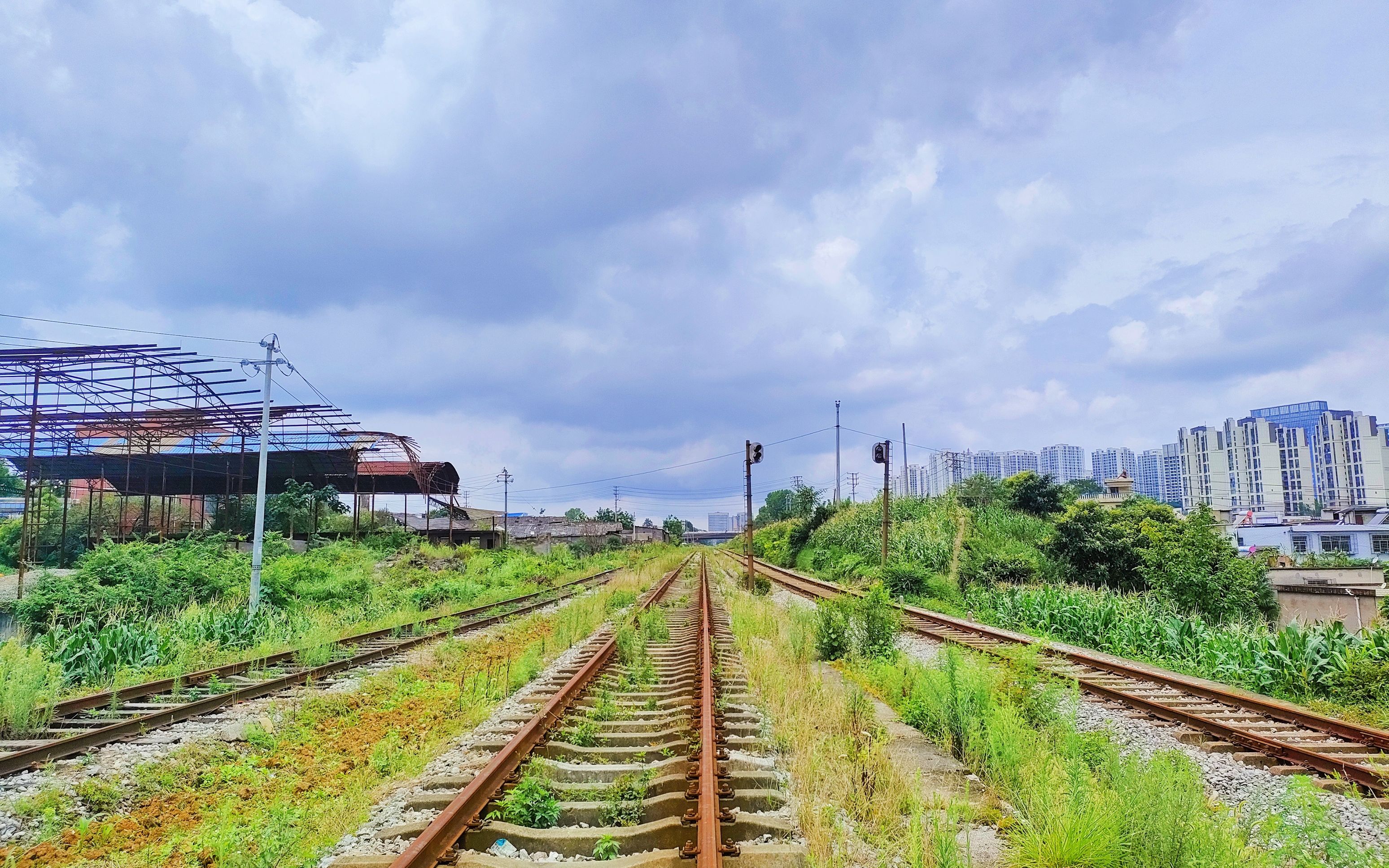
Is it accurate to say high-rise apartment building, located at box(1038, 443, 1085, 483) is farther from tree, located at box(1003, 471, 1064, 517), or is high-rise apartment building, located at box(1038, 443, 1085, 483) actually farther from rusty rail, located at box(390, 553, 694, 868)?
rusty rail, located at box(390, 553, 694, 868)

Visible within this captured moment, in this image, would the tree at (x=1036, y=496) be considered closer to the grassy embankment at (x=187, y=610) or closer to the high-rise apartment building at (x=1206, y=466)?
the grassy embankment at (x=187, y=610)

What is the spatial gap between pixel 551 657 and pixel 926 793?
306 inches

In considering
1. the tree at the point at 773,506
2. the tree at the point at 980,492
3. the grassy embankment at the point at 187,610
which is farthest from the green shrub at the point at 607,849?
the tree at the point at 773,506

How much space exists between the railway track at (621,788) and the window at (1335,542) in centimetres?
7211

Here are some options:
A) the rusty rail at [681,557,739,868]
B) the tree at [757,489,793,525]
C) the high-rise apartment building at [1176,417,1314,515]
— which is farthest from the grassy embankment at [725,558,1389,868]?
the high-rise apartment building at [1176,417,1314,515]

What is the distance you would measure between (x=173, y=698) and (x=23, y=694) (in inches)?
60.6

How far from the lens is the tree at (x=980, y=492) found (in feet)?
124

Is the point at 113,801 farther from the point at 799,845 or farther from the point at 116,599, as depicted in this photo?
the point at 116,599

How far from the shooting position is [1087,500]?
98.0ft

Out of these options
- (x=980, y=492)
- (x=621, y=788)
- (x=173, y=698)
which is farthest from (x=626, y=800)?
(x=980, y=492)

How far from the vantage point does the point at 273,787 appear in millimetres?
5832

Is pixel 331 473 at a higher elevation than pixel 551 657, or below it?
higher

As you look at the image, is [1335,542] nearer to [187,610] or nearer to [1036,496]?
[1036,496]

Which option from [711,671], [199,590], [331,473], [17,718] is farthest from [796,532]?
[17,718]
